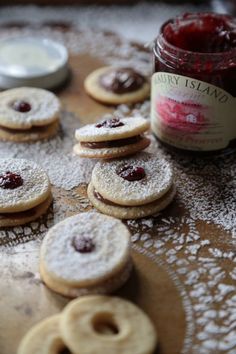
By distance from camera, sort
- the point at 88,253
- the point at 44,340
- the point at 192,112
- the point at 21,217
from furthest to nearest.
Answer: the point at 192,112, the point at 21,217, the point at 88,253, the point at 44,340

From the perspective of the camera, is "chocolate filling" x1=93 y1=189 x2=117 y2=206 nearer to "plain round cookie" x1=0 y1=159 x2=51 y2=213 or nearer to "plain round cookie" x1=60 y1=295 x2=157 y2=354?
"plain round cookie" x1=0 y1=159 x2=51 y2=213

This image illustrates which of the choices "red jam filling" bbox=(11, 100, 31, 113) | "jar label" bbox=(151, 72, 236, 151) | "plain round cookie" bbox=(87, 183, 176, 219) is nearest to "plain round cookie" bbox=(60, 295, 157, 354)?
"plain round cookie" bbox=(87, 183, 176, 219)

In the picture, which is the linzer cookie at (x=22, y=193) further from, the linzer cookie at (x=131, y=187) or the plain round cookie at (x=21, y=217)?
the linzer cookie at (x=131, y=187)

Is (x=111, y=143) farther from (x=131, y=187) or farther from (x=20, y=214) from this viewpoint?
(x=20, y=214)

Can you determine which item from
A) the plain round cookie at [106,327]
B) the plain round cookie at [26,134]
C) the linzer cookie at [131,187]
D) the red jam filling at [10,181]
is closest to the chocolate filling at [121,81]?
the plain round cookie at [26,134]

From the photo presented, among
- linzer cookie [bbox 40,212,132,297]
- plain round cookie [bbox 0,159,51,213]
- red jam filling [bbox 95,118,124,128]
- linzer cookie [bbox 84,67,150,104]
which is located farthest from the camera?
linzer cookie [bbox 84,67,150,104]

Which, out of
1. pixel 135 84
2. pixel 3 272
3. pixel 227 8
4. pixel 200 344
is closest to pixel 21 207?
pixel 3 272

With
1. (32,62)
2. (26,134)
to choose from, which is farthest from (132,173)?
(32,62)
